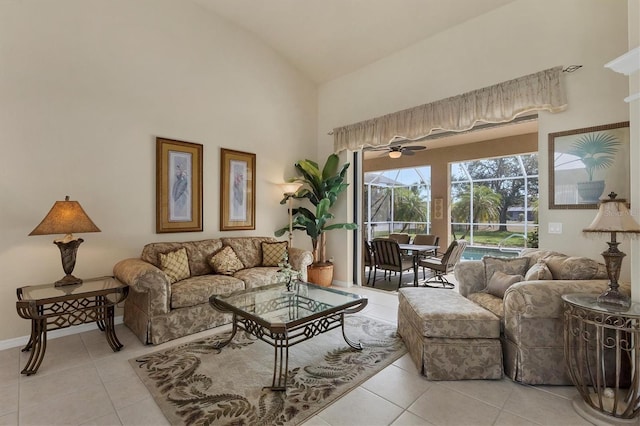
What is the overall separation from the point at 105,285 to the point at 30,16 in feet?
9.68

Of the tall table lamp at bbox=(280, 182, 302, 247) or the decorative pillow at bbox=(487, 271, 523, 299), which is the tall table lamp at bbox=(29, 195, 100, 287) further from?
the decorative pillow at bbox=(487, 271, 523, 299)

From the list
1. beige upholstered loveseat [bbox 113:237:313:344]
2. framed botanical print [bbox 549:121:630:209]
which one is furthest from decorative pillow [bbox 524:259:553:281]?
beige upholstered loveseat [bbox 113:237:313:344]

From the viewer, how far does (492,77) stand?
3762 mm

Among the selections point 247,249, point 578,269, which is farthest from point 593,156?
point 247,249

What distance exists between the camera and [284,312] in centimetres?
266

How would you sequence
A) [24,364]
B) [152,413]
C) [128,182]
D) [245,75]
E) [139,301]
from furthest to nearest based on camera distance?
[245,75], [128,182], [139,301], [24,364], [152,413]

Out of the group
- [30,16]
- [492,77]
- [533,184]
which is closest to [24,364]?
[30,16]

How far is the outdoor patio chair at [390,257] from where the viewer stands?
5.46 meters

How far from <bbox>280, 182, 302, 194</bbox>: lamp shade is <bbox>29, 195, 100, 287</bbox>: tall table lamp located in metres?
2.89

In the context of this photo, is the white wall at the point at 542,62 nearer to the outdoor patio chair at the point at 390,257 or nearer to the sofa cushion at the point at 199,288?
the outdoor patio chair at the point at 390,257

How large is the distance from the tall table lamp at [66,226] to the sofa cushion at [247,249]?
1806mm

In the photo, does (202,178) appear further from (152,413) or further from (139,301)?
(152,413)

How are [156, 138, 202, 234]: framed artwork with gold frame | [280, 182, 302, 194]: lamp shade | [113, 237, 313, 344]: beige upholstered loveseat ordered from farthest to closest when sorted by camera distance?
[280, 182, 302, 194]: lamp shade
[156, 138, 202, 234]: framed artwork with gold frame
[113, 237, 313, 344]: beige upholstered loveseat

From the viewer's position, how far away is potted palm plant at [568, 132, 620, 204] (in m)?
2.96
